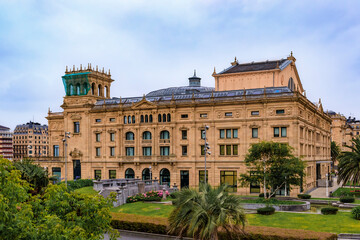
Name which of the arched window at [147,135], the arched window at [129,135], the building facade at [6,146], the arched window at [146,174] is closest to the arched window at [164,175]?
the arched window at [146,174]

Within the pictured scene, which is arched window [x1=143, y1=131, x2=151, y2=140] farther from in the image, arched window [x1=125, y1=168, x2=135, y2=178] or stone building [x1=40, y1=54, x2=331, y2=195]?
arched window [x1=125, y1=168, x2=135, y2=178]

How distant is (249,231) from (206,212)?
6.43 m

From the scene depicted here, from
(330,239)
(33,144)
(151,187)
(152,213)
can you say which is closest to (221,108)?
(151,187)

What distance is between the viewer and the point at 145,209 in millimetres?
45750

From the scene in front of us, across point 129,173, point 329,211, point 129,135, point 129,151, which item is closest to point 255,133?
point 129,135

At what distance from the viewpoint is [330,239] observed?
27047 mm

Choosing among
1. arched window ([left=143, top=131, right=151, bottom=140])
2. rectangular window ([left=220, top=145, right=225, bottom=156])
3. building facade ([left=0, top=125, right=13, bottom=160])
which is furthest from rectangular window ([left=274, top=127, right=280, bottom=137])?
building facade ([left=0, top=125, right=13, bottom=160])

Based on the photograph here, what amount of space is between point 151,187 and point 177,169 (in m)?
9.85

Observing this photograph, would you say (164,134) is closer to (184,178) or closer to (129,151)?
(129,151)

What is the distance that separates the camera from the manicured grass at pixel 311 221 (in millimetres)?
32906

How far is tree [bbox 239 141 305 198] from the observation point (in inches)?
1840

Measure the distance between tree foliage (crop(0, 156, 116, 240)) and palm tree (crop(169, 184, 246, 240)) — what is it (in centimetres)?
485

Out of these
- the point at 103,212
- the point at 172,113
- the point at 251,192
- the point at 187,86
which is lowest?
the point at 251,192

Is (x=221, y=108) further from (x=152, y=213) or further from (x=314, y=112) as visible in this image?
(x=152, y=213)
